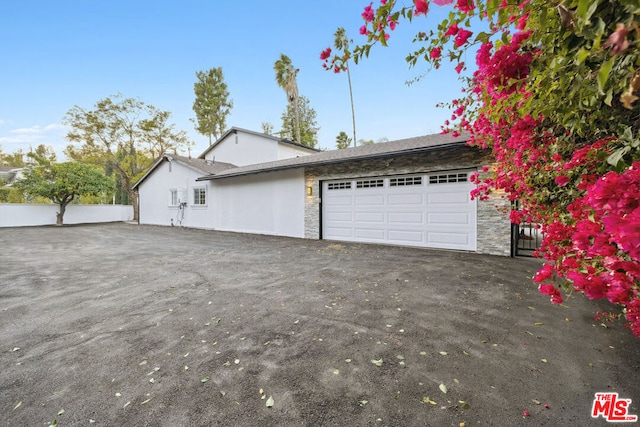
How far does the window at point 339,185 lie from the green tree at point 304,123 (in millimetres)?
19510

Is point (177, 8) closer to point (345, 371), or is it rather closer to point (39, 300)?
point (39, 300)

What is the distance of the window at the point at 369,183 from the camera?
8.89 meters

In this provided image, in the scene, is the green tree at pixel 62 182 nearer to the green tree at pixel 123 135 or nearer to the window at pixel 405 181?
the green tree at pixel 123 135

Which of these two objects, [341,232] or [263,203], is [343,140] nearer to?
[263,203]

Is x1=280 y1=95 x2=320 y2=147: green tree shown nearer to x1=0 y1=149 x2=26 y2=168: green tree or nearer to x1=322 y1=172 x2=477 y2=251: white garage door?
x1=322 y1=172 x2=477 y2=251: white garage door

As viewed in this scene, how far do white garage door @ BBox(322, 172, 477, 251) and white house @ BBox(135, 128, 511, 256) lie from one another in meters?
0.03

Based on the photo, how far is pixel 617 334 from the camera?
2758mm

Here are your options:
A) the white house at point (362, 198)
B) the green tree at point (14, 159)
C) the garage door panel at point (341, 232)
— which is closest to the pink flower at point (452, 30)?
the white house at point (362, 198)

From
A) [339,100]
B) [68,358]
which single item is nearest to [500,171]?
[68,358]

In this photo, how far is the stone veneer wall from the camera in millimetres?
6836

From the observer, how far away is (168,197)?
54.3ft

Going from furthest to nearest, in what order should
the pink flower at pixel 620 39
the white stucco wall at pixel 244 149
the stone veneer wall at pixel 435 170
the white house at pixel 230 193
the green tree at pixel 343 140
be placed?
the green tree at pixel 343 140 → the white stucco wall at pixel 244 149 → the white house at pixel 230 193 → the stone veneer wall at pixel 435 170 → the pink flower at pixel 620 39

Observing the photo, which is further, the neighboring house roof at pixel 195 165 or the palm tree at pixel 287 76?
the palm tree at pixel 287 76

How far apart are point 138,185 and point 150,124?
6.08 m
